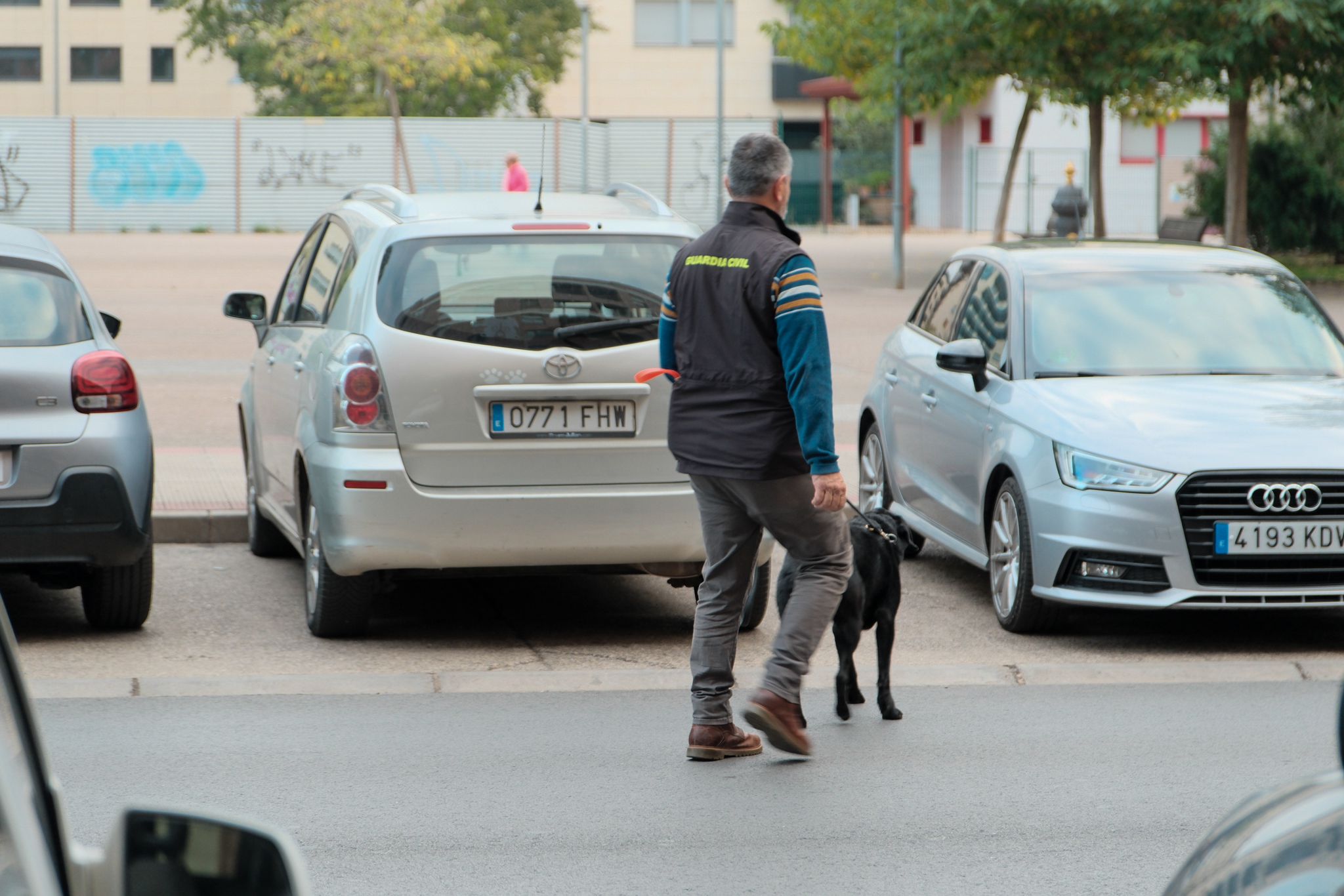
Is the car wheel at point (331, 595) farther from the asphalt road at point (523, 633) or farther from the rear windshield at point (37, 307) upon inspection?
the rear windshield at point (37, 307)

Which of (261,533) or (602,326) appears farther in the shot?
(261,533)

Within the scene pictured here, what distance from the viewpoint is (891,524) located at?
6.06 m

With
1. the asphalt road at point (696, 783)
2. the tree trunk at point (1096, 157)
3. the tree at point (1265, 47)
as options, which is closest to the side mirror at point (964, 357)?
the asphalt road at point (696, 783)

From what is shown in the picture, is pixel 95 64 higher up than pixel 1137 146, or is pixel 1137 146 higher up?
pixel 95 64

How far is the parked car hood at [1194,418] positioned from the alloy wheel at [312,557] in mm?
2781

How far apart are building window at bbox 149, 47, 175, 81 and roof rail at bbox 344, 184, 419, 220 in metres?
60.1

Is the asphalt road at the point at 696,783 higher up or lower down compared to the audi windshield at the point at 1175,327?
lower down

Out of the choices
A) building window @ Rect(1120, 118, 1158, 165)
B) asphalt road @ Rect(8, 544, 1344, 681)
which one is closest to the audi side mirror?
asphalt road @ Rect(8, 544, 1344, 681)

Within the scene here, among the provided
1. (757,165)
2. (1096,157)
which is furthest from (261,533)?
(1096,157)

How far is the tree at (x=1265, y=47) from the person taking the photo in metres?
21.4

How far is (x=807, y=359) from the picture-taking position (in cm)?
514

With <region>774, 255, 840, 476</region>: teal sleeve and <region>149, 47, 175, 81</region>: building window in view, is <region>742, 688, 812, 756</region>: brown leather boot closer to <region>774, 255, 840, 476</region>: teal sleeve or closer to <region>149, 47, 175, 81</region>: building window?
<region>774, 255, 840, 476</region>: teal sleeve

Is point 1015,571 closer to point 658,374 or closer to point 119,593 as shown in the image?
→ point 658,374

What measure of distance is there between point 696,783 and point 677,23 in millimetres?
55004
